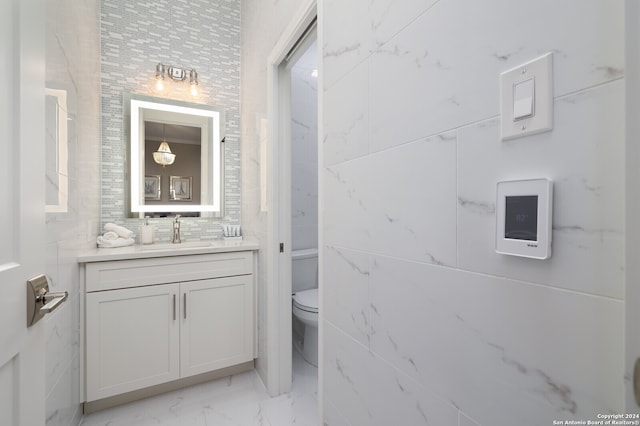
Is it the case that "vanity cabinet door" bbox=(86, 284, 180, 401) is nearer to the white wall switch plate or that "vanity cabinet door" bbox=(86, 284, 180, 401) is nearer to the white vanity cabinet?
the white vanity cabinet

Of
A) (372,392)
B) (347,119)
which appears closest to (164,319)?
(372,392)

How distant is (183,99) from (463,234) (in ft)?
7.69

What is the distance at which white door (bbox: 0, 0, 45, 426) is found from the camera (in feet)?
1.91

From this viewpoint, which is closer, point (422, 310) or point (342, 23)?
point (422, 310)

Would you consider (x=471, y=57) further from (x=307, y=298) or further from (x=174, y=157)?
(x=174, y=157)

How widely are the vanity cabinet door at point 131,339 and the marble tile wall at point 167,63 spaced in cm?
62

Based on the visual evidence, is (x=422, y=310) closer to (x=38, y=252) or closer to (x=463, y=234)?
(x=463, y=234)

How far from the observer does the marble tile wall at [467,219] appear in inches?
15.2

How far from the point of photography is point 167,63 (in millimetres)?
2180

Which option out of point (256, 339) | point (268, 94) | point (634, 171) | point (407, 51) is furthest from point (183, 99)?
point (634, 171)

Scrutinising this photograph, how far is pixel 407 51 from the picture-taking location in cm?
70

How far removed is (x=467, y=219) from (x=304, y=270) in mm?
1921

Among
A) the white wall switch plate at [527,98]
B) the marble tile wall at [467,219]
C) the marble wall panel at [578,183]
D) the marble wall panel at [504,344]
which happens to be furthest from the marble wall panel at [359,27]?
the marble wall panel at [504,344]

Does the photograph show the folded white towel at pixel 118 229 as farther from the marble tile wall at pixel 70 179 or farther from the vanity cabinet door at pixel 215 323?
the vanity cabinet door at pixel 215 323
